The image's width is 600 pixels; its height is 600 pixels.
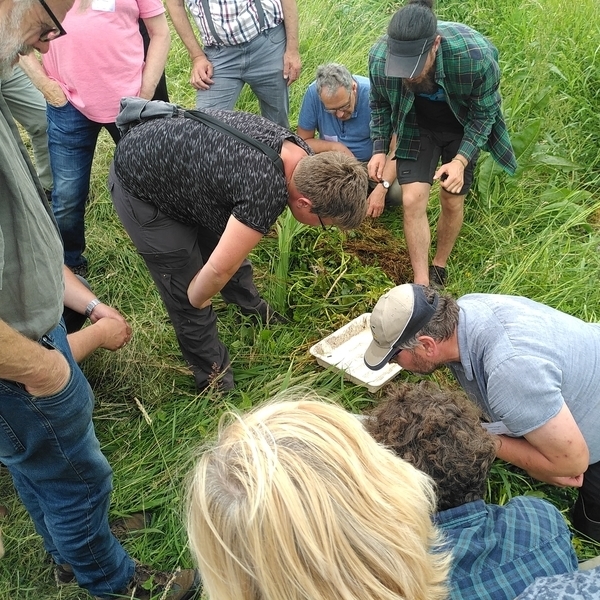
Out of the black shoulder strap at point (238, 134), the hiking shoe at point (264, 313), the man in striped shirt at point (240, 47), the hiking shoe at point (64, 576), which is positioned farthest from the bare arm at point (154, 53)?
the hiking shoe at point (64, 576)

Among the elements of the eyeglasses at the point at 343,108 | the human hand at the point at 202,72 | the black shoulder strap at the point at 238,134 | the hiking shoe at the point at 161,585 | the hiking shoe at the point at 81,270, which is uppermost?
the black shoulder strap at the point at 238,134

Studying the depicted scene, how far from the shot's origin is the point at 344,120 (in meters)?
4.34

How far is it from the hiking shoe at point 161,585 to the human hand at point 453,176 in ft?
7.88

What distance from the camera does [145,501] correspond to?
2.56 m

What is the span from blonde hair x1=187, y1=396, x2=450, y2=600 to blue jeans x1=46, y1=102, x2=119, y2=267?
2779mm

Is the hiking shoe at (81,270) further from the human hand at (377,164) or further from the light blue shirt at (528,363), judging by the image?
the light blue shirt at (528,363)

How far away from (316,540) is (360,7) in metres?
6.58

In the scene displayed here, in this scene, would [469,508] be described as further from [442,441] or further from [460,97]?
[460,97]

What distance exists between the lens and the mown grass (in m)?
2.56

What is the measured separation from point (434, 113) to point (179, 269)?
185 cm

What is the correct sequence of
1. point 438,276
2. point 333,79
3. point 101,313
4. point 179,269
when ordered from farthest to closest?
1. point 333,79
2. point 438,276
3. point 179,269
4. point 101,313

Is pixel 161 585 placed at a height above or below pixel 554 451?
below

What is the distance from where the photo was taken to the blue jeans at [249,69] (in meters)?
4.04

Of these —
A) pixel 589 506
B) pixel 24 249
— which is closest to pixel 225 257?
pixel 24 249
